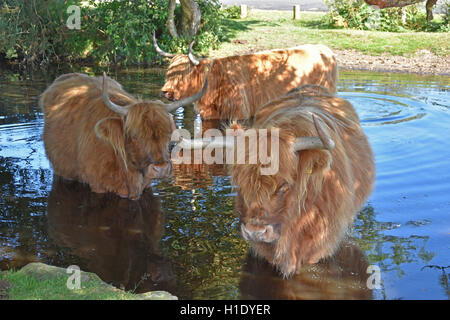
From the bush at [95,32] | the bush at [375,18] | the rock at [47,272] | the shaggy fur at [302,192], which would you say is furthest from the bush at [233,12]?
the rock at [47,272]

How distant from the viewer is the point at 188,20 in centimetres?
1412

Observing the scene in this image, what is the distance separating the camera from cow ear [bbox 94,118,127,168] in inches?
185

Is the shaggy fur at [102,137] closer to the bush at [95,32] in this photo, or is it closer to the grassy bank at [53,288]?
the grassy bank at [53,288]

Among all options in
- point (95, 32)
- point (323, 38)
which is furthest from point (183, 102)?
point (323, 38)

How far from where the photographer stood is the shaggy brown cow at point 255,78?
8.23 meters

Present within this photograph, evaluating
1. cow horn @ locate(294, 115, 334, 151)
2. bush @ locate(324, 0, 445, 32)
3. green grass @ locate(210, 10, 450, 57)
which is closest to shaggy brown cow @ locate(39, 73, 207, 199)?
cow horn @ locate(294, 115, 334, 151)

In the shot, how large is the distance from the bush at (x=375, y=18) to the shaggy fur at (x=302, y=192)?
543 inches

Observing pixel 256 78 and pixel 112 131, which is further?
pixel 256 78

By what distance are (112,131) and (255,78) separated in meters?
3.98

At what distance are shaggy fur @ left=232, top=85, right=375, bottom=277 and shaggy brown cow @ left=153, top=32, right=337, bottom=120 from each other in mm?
4310

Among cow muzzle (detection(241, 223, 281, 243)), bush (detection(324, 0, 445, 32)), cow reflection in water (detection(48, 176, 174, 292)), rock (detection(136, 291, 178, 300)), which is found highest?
bush (detection(324, 0, 445, 32))

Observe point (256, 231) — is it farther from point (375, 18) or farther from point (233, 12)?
point (233, 12)

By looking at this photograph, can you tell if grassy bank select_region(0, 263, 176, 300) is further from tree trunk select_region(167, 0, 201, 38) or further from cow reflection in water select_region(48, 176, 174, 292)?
tree trunk select_region(167, 0, 201, 38)

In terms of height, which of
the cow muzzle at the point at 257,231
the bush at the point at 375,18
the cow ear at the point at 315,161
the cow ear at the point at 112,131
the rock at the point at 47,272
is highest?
the bush at the point at 375,18
